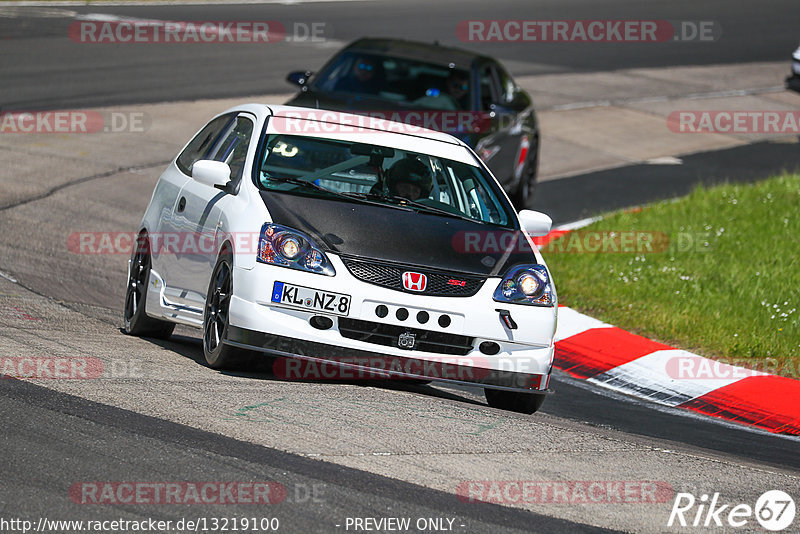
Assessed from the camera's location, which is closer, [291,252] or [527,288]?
[291,252]

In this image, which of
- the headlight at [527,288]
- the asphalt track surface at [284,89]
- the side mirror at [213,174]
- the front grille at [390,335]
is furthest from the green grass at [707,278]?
the side mirror at [213,174]

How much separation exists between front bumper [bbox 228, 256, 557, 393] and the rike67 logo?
1.68 meters

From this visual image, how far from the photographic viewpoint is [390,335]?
6863 millimetres

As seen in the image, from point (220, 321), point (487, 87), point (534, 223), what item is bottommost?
point (220, 321)

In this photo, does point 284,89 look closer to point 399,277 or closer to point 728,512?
point 399,277

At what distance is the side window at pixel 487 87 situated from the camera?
13.5 meters

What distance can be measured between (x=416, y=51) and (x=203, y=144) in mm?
5591

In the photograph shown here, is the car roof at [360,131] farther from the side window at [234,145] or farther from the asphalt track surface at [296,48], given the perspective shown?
the asphalt track surface at [296,48]

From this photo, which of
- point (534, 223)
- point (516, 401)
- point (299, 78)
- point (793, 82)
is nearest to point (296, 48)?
point (793, 82)

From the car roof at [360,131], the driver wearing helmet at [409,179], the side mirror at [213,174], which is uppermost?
the car roof at [360,131]

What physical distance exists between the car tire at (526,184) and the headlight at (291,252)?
7.66 m

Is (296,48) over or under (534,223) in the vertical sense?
under

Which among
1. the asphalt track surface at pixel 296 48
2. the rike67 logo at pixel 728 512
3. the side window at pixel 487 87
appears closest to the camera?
the rike67 logo at pixel 728 512

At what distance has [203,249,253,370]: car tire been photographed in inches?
276
